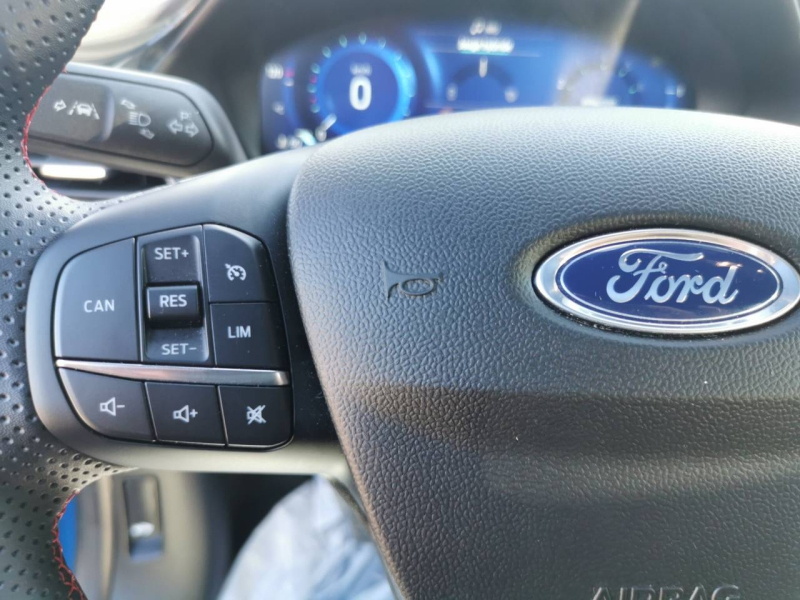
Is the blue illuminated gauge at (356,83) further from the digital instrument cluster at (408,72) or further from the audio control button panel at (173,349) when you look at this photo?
the audio control button panel at (173,349)

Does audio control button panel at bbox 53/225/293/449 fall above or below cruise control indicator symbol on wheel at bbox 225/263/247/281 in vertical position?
below

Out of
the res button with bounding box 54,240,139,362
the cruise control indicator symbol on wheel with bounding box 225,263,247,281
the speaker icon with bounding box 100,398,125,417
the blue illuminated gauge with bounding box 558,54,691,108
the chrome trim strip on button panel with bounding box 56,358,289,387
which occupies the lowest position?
the speaker icon with bounding box 100,398,125,417

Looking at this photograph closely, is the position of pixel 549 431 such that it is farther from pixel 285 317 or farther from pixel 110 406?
pixel 110 406

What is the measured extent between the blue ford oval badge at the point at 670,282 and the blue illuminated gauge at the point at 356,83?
1087 mm

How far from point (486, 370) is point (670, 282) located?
17 centimetres

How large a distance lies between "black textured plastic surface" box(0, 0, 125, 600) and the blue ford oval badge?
1.44 feet

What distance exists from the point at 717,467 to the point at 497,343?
0.20 meters

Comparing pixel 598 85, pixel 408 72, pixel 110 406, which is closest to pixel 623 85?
pixel 598 85

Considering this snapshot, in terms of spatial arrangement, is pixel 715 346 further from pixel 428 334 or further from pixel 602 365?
pixel 428 334

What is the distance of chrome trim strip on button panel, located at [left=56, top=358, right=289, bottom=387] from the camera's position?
0.56 metres

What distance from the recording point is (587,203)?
22.7 inches

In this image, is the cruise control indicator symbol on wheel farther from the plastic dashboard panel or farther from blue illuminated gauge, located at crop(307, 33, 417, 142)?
blue illuminated gauge, located at crop(307, 33, 417, 142)

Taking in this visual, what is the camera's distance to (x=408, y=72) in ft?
5.11

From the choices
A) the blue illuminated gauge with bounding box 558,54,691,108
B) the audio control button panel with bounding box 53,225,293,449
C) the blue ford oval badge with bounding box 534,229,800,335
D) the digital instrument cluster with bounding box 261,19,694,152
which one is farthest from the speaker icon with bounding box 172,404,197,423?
the blue illuminated gauge with bounding box 558,54,691,108
